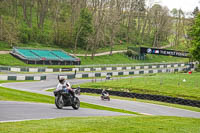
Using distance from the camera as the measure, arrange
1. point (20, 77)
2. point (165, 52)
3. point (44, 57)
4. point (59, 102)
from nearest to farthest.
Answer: point (59, 102), point (20, 77), point (165, 52), point (44, 57)

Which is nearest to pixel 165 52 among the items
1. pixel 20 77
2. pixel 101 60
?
pixel 101 60

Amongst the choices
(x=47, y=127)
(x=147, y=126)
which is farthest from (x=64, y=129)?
(x=147, y=126)

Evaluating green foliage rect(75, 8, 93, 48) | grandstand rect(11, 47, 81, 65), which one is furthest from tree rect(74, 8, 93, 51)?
grandstand rect(11, 47, 81, 65)

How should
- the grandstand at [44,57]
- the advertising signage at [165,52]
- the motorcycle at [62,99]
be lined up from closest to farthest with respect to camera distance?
the motorcycle at [62,99] → the advertising signage at [165,52] → the grandstand at [44,57]

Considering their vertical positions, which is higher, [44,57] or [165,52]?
[165,52]

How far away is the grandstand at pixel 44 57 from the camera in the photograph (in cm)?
6317

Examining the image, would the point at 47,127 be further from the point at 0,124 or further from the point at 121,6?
the point at 121,6

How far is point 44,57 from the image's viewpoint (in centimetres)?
6644

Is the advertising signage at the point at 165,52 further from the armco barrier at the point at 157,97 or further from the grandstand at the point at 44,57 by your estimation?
the armco barrier at the point at 157,97

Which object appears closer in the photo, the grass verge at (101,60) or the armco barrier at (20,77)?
the armco barrier at (20,77)

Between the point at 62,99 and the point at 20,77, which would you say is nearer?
the point at 62,99

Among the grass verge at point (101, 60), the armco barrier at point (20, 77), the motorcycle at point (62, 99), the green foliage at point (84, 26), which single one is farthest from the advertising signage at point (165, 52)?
the motorcycle at point (62, 99)

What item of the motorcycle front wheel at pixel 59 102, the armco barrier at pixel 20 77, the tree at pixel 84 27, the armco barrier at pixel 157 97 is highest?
the tree at pixel 84 27

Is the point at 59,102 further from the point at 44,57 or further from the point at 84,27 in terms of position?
the point at 84,27
